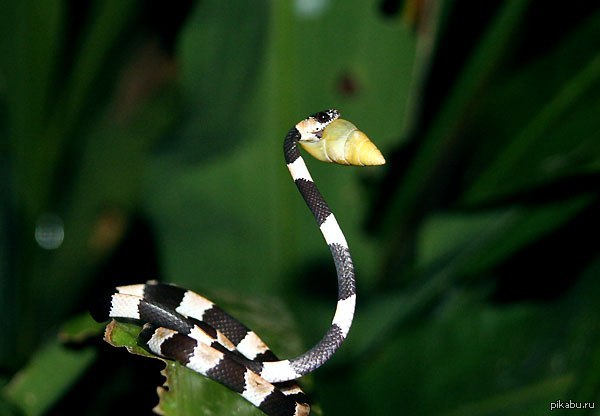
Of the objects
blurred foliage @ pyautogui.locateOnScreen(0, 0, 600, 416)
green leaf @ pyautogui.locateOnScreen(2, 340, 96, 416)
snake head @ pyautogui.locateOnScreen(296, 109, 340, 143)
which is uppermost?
blurred foliage @ pyautogui.locateOnScreen(0, 0, 600, 416)

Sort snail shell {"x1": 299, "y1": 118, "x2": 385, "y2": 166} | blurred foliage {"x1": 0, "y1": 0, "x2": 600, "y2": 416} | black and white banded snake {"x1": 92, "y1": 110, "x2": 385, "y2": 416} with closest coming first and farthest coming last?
1. snail shell {"x1": 299, "y1": 118, "x2": 385, "y2": 166}
2. black and white banded snake {"x1": 92, "y1": 110, "x2": 385, "y2": 416}
3. blurred foliage {"x1": 0, "y1": 0, "x2": 600, "y2": 416}

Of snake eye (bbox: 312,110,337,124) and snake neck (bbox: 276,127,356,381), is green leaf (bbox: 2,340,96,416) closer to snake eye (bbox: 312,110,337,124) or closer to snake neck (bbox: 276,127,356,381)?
snake neck (bbox: 276,127,356,381)

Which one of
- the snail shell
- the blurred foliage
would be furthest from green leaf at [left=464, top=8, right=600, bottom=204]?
the snail shell

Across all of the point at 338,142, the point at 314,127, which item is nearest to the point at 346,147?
the point at 338,142

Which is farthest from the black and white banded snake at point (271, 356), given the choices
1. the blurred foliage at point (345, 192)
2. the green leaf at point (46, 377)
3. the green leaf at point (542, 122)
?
the green leaf at point (542, 122)

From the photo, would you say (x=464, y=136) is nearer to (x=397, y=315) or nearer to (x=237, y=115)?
(x=397, y=315)

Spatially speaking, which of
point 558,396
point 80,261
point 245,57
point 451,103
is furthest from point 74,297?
point 558,396

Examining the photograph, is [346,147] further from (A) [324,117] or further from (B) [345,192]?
(B) [345,192]
